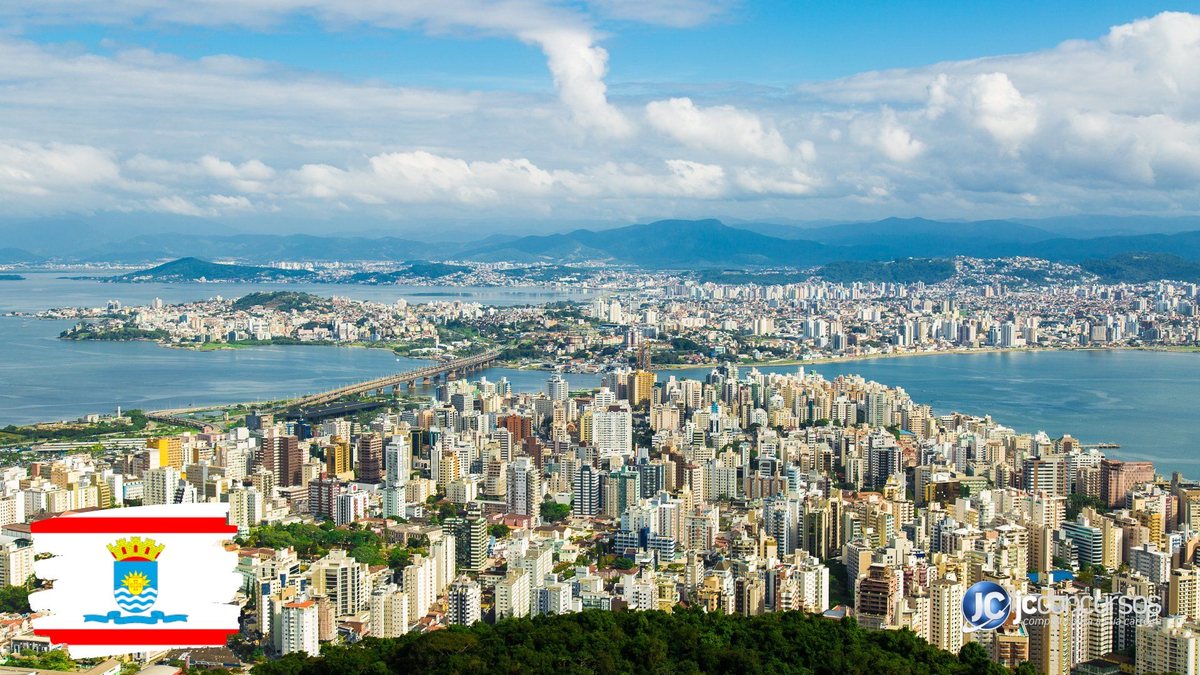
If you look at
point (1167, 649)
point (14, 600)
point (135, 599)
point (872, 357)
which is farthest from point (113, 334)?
point (135, 599)

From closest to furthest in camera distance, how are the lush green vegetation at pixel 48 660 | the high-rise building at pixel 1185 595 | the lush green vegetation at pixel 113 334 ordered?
the lush green vegetation at pixel 48 660, the high-rise building at pixel 1185 595, the lush green vegetation at pixel 113 334

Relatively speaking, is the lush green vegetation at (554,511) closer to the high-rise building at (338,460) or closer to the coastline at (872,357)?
the high-rise building at (338,460)

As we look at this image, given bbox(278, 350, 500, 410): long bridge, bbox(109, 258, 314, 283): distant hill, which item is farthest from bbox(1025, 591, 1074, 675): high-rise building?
bbox(109, 258, 314, 283): distant hill

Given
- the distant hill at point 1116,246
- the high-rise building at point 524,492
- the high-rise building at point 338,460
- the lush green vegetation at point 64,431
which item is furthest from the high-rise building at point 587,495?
the distant hill at point 1116,246

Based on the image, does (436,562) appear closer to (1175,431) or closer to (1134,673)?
(1134,673)

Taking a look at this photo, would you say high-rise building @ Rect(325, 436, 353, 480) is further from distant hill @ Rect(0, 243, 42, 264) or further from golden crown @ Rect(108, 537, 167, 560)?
distant hill @ Rect(0, 243, 42, 264)

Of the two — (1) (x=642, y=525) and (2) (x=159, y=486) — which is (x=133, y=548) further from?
(2) (x=159, y=486)
